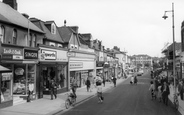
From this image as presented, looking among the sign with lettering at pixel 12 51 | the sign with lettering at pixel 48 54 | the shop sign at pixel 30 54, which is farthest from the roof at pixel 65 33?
the sign with lettering at pixel 12 51

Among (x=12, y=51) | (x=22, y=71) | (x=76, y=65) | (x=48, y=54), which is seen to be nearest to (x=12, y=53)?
(x=12, y=51)

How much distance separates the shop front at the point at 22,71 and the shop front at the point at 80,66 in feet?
25.2

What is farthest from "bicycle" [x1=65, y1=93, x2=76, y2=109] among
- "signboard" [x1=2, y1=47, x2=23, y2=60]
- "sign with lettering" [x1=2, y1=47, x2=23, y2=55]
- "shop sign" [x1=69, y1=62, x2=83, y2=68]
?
"shop sign" [x1=69, y1=62, x2=83, y2=68]

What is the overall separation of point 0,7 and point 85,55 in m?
15.8

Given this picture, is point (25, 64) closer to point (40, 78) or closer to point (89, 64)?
point (40, 78)

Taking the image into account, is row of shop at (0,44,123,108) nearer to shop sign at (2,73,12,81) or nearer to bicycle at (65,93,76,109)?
shop sign at (2,73,12,81)

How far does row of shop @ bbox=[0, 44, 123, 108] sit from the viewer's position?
49.9ft

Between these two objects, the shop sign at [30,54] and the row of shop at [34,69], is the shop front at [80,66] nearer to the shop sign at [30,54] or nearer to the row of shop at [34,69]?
the row of shop at [34,69]

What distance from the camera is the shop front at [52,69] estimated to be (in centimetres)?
1973

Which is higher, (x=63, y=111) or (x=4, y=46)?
(x=4, y=46)

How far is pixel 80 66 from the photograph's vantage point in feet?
99.1

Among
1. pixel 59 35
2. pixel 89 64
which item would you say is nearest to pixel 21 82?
pixel 59 35

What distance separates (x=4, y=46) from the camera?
14977 millimetres

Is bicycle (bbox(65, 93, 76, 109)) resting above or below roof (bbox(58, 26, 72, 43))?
below
